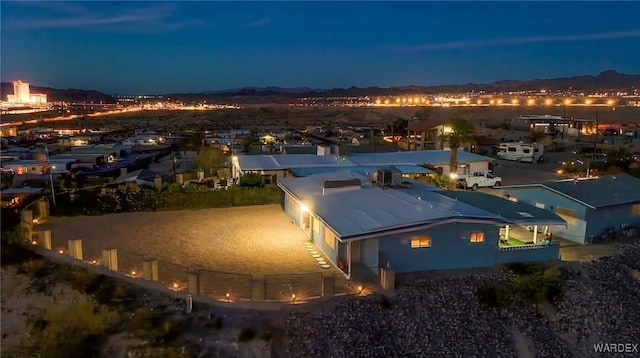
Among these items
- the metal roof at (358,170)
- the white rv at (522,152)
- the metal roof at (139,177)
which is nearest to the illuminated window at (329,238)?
the metal roof at (358,170)

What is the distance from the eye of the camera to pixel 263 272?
14.7 m

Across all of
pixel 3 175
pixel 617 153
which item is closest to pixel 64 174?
pixel 3 175

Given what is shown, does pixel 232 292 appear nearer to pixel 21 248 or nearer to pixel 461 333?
pixel 461 333

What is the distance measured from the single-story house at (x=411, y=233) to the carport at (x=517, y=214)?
5 centimetres

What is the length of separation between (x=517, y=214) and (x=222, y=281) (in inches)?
373

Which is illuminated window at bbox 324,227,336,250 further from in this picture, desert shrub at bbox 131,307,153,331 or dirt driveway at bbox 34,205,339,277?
desert shrub at bbox 131,307,153,331

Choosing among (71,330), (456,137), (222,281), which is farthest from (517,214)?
(71,330)

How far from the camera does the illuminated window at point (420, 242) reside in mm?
15047

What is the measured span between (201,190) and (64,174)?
1399 centimetres

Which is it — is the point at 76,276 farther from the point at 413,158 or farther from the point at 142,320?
the point at 413,158

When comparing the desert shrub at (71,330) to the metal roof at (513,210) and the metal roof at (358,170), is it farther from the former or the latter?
the metal roof at (358,170)

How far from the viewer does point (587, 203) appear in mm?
18359

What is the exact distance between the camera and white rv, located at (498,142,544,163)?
123ft

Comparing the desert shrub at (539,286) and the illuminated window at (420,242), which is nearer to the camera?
the desert shrub at (539,286)
